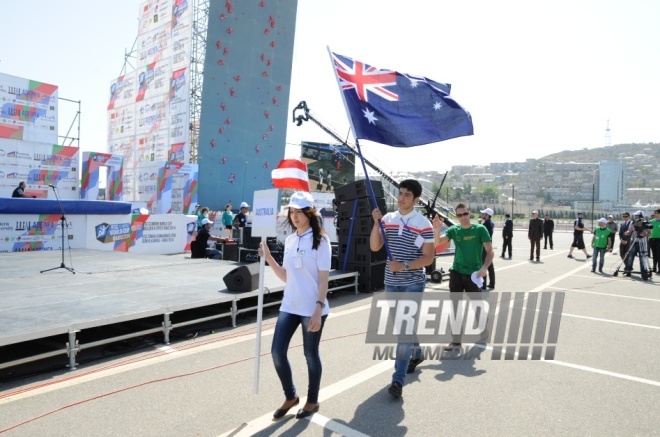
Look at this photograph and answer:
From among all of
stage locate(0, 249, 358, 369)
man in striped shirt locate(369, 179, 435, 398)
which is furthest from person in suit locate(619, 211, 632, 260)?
man in striped shirt locate(369, 179, 435, 398)

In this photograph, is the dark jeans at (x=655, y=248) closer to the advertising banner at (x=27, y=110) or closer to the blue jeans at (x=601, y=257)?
the blue jeans at (x=601, y=257)

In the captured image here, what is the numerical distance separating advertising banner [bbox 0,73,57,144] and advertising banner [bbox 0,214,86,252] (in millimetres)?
8795

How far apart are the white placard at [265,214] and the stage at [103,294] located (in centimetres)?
241

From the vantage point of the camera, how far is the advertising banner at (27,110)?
67.2 ft

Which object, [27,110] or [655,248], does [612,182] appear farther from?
[27,110]

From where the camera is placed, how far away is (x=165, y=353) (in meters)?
5.78

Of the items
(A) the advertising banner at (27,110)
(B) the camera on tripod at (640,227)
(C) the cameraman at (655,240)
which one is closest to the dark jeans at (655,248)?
(C) the cameraman at (655,240)

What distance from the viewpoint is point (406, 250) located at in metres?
4.44

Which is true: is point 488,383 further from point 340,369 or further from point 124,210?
point 124,210

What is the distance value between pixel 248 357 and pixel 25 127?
67.8 feet

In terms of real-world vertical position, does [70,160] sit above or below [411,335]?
above

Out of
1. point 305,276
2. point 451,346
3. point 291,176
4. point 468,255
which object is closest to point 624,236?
point 468,255

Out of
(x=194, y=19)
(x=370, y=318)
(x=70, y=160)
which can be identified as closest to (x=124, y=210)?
(x=70, y=160)

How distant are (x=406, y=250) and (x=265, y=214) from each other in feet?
4.39
